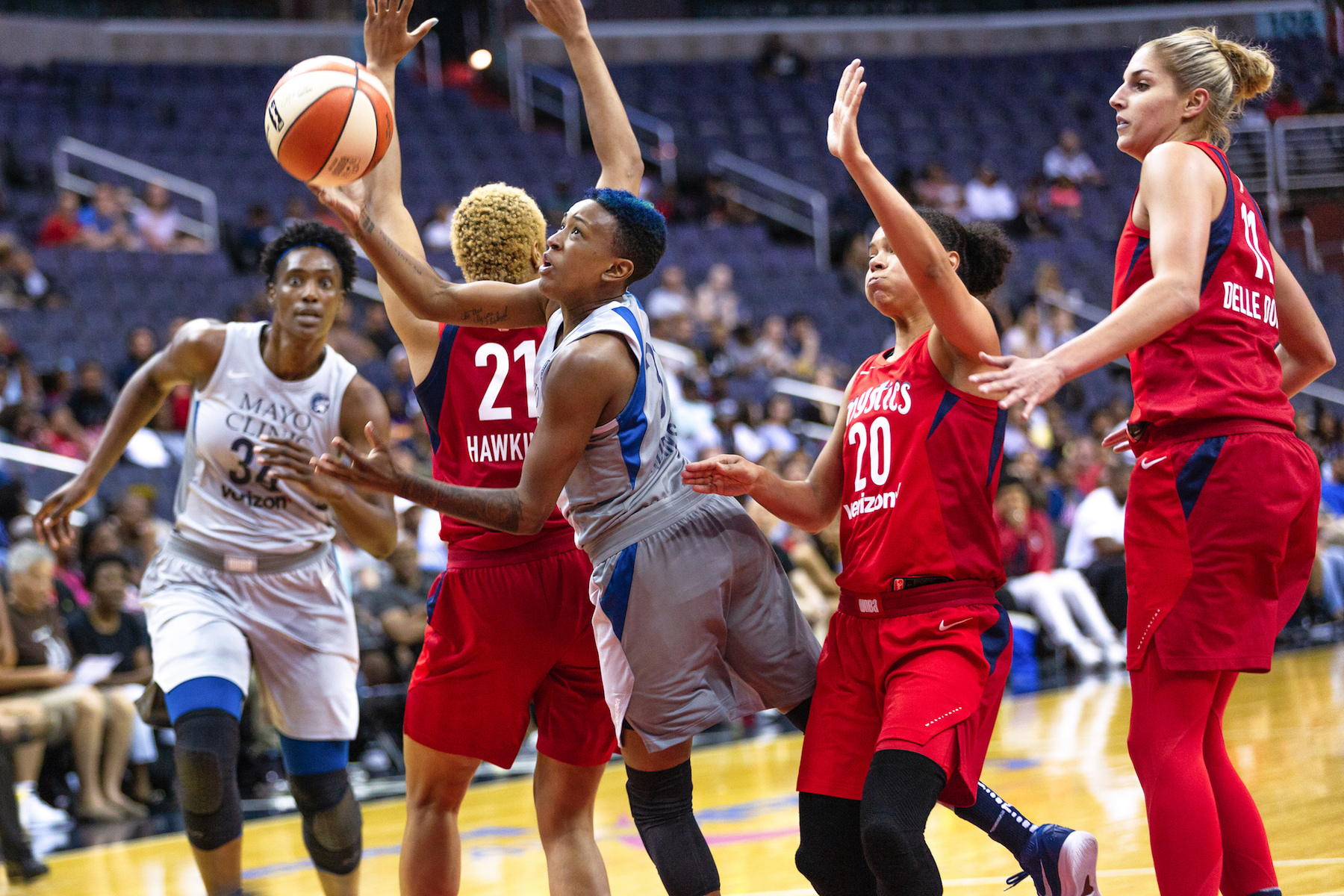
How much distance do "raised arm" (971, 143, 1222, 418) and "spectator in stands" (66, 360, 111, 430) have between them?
26.7ft

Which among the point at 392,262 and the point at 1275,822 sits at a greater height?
the point at 392,262

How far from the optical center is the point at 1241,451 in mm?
2943

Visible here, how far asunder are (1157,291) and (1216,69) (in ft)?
2.20

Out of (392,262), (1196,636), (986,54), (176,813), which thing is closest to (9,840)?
(176,813)

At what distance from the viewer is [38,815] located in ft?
22.4

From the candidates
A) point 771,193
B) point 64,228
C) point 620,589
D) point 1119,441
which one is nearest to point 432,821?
point 620,589

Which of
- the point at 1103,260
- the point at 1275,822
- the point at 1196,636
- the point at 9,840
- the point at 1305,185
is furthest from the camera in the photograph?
the point at 1103,260

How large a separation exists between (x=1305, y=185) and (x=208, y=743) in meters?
14.4

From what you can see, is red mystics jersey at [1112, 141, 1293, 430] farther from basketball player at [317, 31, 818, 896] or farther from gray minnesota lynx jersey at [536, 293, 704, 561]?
gray minnesota lynx jersey at [536, 293, 704, 561]

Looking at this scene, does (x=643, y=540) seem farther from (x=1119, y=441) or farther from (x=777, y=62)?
(x=777, y=62)

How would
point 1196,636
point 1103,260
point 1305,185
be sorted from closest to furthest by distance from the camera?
point 1196,636
point 1305,185
point 1103,260

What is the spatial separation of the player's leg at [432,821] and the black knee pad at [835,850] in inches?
36.9

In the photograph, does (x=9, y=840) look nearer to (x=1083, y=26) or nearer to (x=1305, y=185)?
(x=1305, y=185)

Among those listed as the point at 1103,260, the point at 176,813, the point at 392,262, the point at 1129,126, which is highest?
the point at 1103,260
